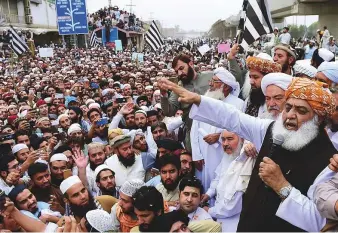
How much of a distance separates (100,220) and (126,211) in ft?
0.73

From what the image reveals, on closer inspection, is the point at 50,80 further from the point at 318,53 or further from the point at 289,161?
the point at 289,161

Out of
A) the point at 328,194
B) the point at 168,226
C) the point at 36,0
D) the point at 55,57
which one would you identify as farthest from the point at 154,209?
the point at 36,0

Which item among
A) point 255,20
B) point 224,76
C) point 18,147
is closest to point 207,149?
point 224,76

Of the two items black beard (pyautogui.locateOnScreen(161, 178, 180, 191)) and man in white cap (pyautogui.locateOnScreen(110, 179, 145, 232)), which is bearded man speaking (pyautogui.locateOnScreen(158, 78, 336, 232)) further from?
black beard (pyautogui.locateOnScreen(161, 178, 180, 191))

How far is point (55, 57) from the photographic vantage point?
2138cm

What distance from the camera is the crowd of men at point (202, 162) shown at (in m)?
1.99

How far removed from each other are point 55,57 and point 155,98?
15.7 metres

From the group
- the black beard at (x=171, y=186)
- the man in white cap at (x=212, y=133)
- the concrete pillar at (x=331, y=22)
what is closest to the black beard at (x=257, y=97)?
the man in white cap at (x=212, y=133)

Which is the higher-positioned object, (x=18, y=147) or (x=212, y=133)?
(x=212, y=133)

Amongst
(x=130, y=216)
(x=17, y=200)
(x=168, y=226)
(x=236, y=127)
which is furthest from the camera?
(x=17, y=200)

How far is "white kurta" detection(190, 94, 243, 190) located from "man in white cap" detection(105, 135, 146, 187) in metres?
0.68

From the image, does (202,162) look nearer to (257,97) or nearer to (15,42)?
(257,97)

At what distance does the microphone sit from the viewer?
2.06 meters

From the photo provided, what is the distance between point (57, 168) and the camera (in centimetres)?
430
